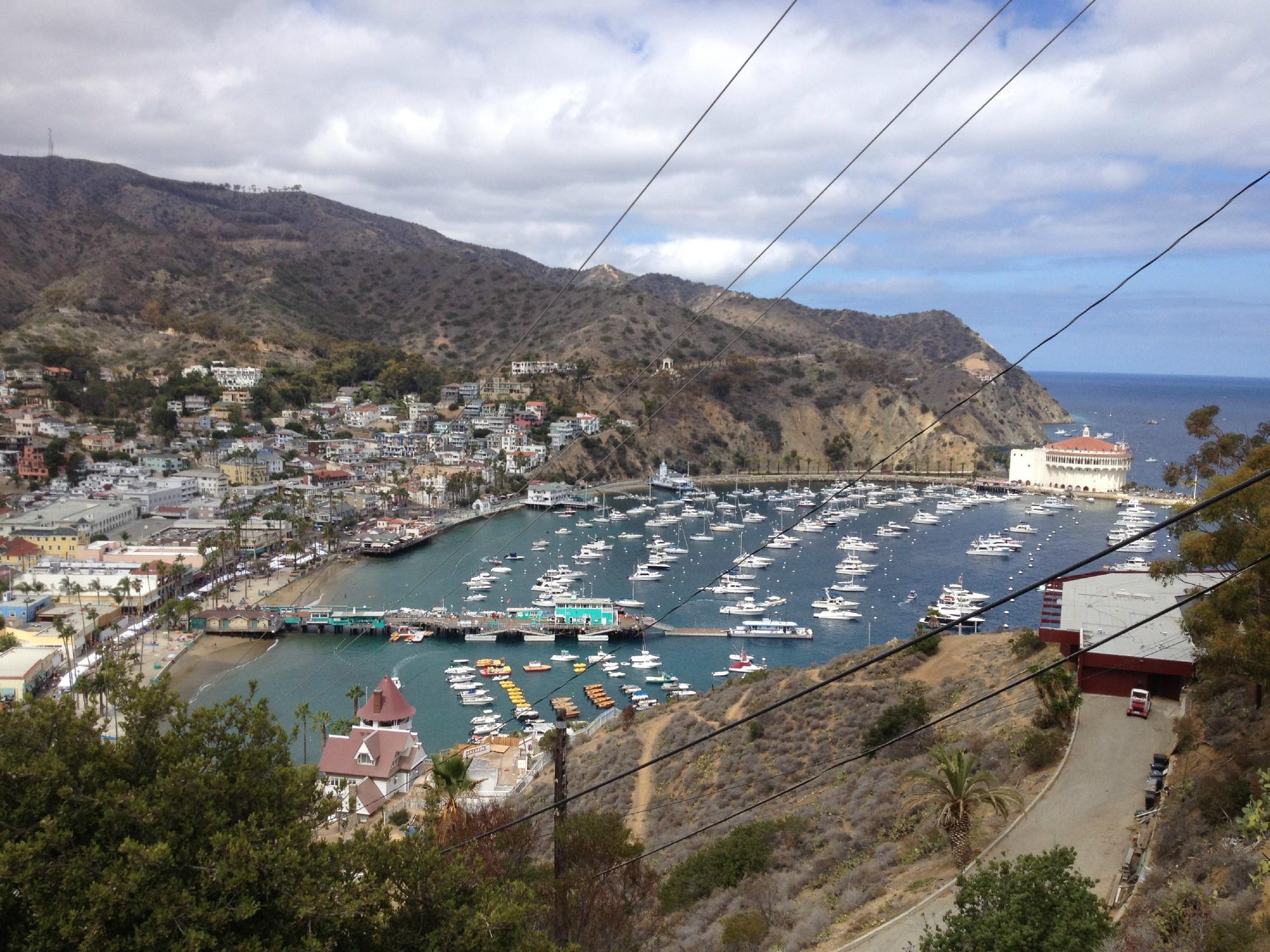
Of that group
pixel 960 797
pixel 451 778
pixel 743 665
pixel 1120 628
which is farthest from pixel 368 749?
pixel 1120 628

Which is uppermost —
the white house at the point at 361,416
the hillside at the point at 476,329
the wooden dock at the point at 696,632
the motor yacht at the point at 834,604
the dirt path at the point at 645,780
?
the hillside at the point at 476,329

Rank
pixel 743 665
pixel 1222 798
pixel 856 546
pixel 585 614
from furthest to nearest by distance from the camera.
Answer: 1. pixel 856 546
2. pixel 585 614
3. pixel 743 665
4. pixel 1222 798

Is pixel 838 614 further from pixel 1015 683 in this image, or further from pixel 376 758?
pixel 1015 683

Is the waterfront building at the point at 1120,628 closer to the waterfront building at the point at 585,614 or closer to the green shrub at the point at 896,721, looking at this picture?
the green shrub at the point at 896,721

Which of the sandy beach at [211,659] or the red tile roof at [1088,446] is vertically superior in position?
the red tile roof at [1088,446]

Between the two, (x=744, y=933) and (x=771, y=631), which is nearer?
(x=744, y=933)

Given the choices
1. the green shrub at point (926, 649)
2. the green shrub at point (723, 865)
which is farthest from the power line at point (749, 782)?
the green shrub at point (926, 649)

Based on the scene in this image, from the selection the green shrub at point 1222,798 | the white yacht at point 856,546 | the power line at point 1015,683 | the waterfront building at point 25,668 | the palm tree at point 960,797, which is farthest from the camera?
the white yacht at point 856,546
